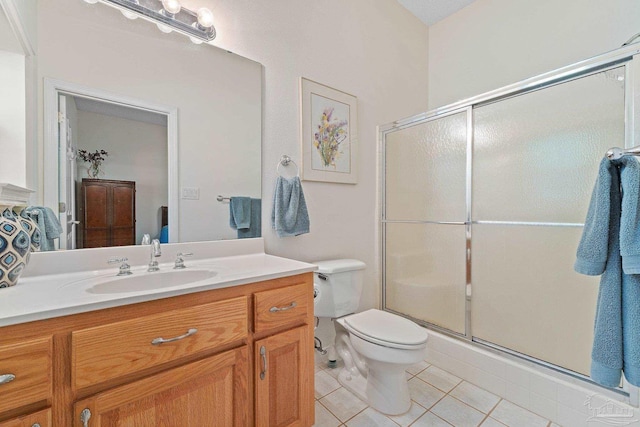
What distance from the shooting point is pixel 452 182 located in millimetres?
1891

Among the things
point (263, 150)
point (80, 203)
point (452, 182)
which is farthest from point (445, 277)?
point (80, 203)

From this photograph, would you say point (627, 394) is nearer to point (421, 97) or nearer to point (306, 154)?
point (306, 154)

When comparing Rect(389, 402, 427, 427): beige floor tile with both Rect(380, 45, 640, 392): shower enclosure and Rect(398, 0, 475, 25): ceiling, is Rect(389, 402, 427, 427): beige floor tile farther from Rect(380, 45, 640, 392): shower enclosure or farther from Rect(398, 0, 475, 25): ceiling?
Rect(398, 0, 475, 25): ceiling

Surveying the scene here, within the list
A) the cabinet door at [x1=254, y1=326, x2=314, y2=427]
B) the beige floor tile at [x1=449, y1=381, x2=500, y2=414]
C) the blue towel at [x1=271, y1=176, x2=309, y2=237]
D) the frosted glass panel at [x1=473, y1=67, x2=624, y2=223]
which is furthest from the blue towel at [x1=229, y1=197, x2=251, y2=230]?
the beige floor tile at [x1=449, y1=381, x2=500, y2=414]

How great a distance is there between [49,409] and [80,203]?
0.77 m

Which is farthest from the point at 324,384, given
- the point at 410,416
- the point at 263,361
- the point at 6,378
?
the point at 6,378

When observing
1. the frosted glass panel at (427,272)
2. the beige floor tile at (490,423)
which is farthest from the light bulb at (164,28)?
the beige floor tile at (490,423)

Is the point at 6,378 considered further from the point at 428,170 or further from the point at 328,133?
→ the point at 428,170

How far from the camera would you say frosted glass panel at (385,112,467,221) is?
6.08ft

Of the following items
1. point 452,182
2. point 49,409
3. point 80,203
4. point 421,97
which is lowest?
point 49,409

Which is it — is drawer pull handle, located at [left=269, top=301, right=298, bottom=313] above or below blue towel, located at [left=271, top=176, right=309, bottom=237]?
below

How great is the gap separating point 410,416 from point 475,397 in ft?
1.46

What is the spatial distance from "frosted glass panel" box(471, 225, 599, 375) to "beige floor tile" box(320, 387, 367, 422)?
0.88 meters

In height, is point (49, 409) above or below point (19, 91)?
Answer: below
